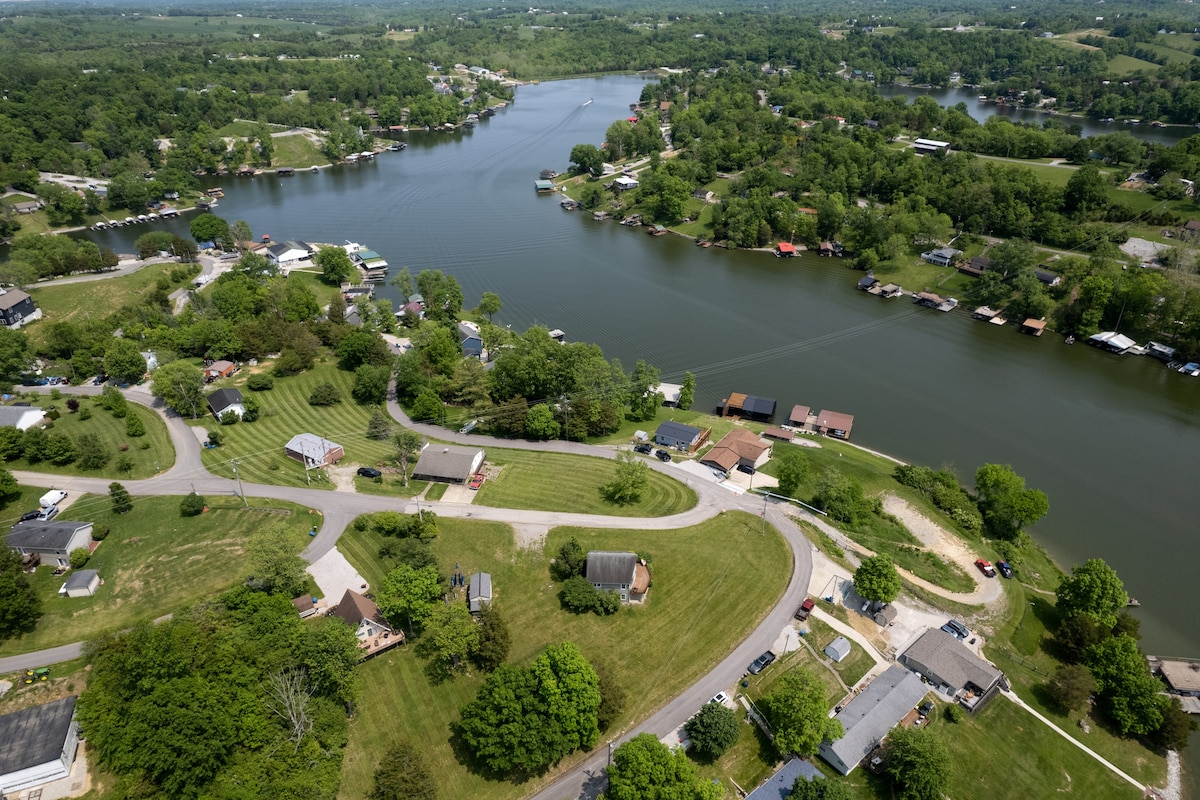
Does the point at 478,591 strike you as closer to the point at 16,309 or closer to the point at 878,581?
the point at 878,581

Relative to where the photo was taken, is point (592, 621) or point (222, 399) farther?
point (222, 399)

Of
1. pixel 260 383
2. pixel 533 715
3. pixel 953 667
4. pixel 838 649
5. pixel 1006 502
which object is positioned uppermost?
pixel 1006 502

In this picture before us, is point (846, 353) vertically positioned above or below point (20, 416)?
above

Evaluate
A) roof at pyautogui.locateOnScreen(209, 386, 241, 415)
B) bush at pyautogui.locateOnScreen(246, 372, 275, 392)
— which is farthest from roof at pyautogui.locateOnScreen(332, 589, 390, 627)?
bush at pyautogui.locateOnScreen(246, 372, 275, 392)

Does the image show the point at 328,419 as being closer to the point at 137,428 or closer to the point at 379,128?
the point at 137,428

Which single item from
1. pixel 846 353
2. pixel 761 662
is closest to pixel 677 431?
pixel 761 662

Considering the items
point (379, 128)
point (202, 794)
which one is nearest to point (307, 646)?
point (202, 794)

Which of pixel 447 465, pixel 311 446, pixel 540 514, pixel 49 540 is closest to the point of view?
pixel 49 540

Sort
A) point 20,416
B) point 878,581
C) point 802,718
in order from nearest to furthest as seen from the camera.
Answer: point 802,718 → point 878,581 → point 20,416
